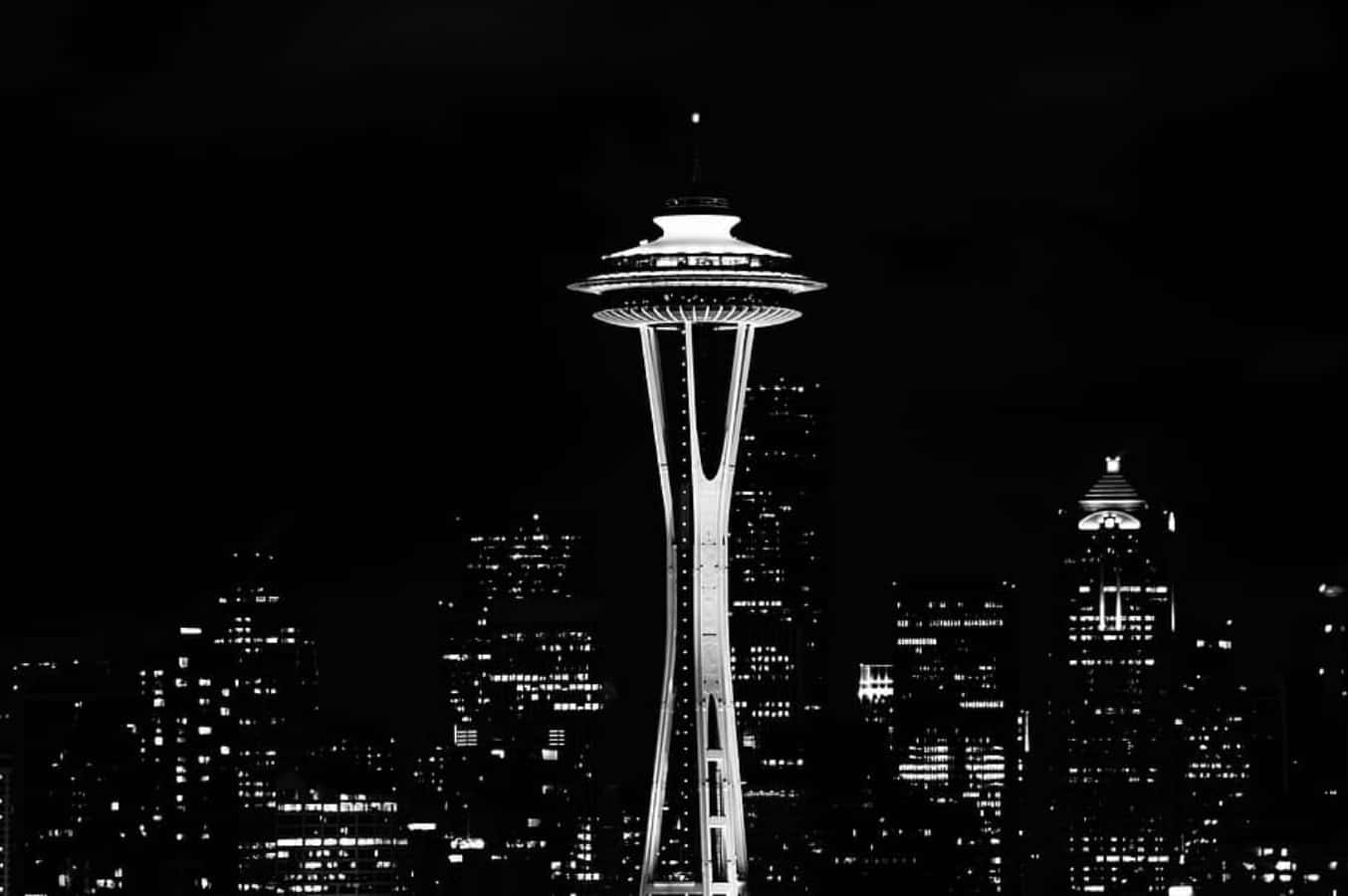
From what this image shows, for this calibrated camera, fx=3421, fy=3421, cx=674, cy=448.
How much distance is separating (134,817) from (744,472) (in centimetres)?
1568

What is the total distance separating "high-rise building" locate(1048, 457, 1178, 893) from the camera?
67312mm

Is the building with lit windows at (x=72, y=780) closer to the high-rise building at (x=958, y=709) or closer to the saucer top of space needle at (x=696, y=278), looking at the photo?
the high-rise building at (x=958, y=709)

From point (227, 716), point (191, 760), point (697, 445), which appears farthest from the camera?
point (227, 716)

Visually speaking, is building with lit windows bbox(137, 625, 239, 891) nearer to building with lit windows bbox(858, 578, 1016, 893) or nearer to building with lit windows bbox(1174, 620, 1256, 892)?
building with lit windows bbox(858, 578, 1016, 893)

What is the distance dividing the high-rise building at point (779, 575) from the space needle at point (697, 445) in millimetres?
26359

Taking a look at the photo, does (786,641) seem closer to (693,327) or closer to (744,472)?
(744,472)

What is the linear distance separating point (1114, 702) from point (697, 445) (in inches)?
1499

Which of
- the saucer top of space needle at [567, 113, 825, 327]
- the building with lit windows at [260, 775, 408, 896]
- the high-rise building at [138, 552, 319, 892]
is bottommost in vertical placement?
the building with lit windows at [260, 775, 408, 896]

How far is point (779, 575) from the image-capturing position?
72125 mm

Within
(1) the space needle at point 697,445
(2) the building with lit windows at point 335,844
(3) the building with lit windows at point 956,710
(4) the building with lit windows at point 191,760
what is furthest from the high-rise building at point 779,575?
(1) the space needle at point 697,445

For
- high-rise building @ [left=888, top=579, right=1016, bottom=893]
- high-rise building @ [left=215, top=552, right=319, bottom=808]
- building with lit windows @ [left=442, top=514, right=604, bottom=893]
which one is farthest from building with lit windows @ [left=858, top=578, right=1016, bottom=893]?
high-rise building @ [left=215, top=552, right=319, bottom=808]

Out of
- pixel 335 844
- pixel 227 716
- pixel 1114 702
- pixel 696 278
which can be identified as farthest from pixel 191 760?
pixel 696 278

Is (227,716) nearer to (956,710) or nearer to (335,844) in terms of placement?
(335,844)

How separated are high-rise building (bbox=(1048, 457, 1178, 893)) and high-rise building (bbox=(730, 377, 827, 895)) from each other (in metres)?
5.71
